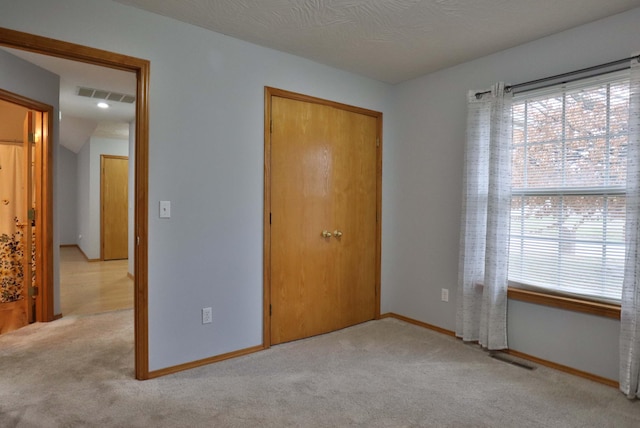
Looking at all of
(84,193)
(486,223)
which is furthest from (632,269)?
(84,193)

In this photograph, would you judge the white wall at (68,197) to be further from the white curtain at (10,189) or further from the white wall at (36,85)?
the white wall at (36,85)

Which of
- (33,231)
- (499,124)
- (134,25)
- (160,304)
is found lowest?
(160,304)

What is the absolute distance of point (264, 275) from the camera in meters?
2.91

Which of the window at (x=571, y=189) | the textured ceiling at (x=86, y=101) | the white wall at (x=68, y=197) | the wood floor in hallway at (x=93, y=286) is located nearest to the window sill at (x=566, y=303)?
the window at (x=571, y=189)

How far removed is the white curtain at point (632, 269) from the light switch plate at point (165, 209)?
Result: 291cm

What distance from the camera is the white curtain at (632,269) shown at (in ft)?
7.15

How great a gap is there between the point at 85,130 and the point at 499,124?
6.63 m

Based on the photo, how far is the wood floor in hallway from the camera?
413 cm

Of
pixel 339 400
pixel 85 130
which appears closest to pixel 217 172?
pixel 339 400

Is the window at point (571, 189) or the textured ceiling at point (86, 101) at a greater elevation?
the textured ceiling at point (86, 101)

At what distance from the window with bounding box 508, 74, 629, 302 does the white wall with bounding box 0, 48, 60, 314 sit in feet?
13.7

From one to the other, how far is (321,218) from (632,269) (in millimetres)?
2177

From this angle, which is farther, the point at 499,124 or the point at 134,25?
the point at 499,124

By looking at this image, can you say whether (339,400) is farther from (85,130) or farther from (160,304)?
Answer: (85,130)
